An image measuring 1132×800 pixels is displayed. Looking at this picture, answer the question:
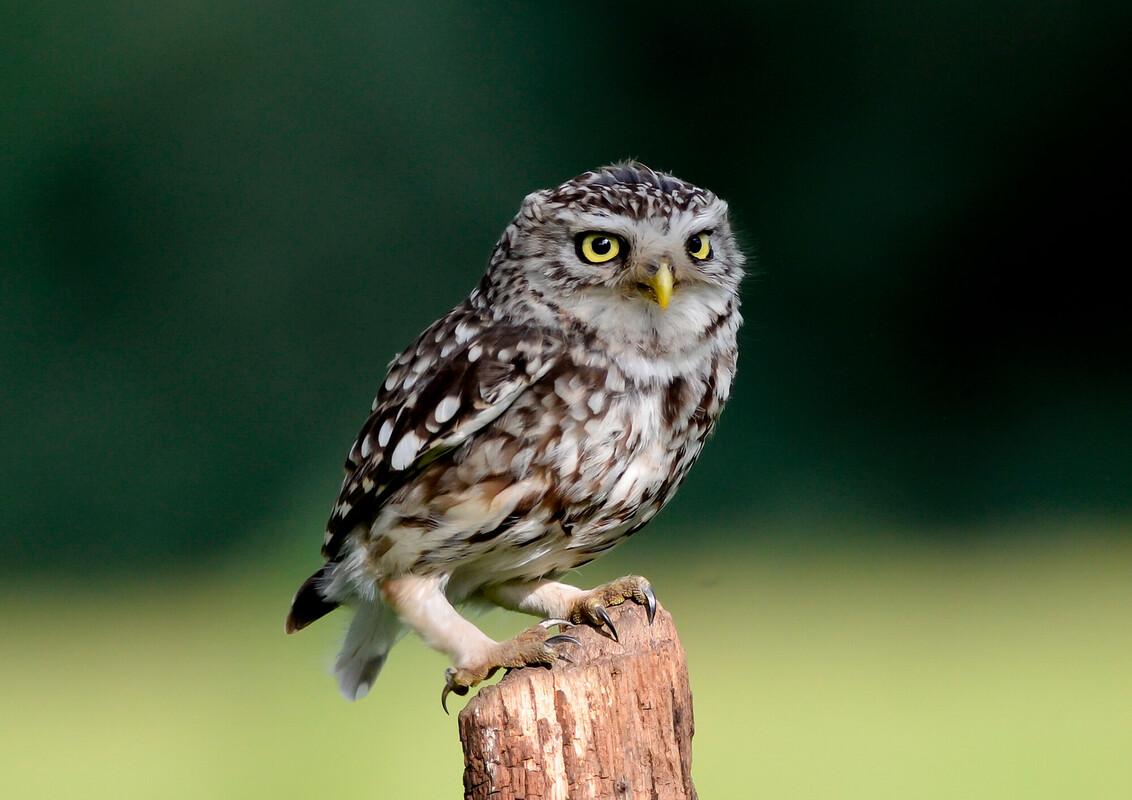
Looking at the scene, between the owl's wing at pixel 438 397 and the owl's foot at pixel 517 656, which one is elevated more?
the owl's wing at pixel 438 397

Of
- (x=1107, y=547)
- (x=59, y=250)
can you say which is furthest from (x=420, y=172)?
(x=1107, y=547)

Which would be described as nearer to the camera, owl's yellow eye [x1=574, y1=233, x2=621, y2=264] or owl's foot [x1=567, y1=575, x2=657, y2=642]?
owl's foot [x1=567, y1=575, x2=657, y2=642]

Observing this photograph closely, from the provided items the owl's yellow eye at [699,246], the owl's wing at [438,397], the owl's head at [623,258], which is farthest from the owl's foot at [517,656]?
the owl's yellow eye at [699,246]

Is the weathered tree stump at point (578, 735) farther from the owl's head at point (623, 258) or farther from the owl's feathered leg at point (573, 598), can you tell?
the owl's head at point (623, 258)

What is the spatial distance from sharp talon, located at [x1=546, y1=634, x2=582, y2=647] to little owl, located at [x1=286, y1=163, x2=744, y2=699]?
7 centimetres

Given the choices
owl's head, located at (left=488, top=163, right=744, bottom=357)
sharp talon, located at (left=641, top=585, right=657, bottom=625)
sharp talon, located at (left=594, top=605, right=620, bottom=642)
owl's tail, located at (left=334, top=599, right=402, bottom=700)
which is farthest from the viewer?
owl's tail, located at (left=334, top=599, right=402, bottom=700)

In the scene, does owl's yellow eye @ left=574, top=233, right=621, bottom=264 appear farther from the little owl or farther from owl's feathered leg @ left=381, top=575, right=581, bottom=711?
owl's feathered leg @ left=381, top=575, right=581, bottom=711

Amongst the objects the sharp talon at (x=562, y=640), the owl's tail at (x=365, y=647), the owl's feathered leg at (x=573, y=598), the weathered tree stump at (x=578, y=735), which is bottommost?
the weathered tree stump at (x=578, y=735)

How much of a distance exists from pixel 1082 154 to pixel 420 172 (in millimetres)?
3886

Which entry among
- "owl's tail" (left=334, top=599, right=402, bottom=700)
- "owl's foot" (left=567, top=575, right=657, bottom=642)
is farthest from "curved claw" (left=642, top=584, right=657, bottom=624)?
"owl's tail" (left=334, top=599, right=402, bottom=700)

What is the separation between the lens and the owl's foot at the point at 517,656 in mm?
2508

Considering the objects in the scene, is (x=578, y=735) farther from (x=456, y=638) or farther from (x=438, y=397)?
(x=438, y=397)

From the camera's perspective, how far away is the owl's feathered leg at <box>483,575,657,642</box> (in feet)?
8.73

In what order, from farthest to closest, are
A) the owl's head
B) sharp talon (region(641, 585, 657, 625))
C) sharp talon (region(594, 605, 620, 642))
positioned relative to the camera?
the owl's head
sharp talon (region(641, 585, 657, 625))
sharp talon (region(594, 605, 620, 642))
